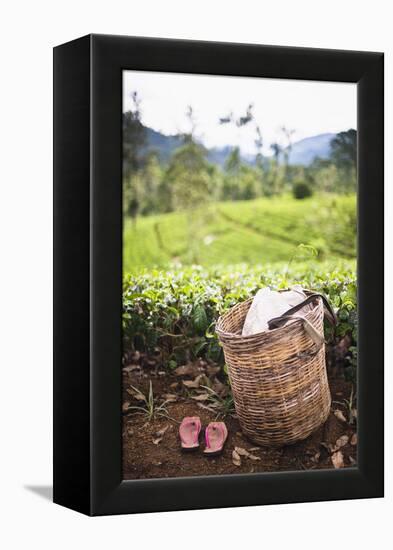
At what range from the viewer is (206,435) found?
20.5 ft

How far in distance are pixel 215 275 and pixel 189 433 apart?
0.87 metres

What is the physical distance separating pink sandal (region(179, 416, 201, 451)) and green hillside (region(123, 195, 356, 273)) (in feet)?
2.79

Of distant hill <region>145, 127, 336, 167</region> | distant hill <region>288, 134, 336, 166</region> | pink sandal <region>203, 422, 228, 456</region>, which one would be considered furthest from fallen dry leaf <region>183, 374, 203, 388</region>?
distant hill <region>288, 134, 336, 166</region>

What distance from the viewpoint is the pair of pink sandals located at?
244 inches

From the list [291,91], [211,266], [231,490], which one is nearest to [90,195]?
[211,266]

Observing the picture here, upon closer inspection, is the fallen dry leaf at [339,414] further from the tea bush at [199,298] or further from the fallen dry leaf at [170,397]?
the fallen dry leaf at [170,397]

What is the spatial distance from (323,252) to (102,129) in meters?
1.45

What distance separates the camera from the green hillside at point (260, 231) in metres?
6.41

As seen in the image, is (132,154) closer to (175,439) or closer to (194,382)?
(194,382)

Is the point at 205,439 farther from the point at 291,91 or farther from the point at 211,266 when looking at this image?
the point at 291,91

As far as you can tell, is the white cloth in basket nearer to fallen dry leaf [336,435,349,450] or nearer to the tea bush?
the tea bush

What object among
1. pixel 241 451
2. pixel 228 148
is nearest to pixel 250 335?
pixel 241 451

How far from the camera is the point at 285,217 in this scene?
21.5 ft

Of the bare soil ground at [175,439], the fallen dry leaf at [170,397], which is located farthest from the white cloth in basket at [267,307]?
the fallen dry leaf at [170,397]
